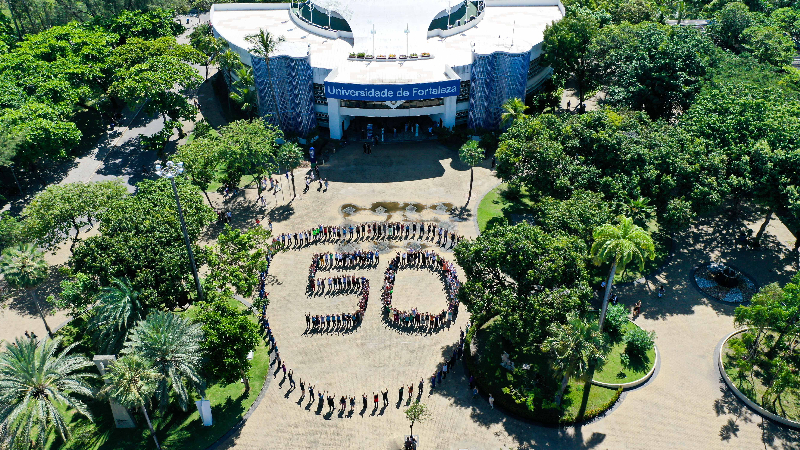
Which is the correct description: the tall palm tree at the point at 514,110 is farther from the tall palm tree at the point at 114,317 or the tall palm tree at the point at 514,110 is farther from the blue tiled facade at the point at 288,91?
the tall palm tree at the point at 114,317

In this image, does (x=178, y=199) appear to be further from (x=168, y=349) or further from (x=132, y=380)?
(x=132, y=380)

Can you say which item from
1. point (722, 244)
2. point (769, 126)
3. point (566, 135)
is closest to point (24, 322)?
point (566, 135)

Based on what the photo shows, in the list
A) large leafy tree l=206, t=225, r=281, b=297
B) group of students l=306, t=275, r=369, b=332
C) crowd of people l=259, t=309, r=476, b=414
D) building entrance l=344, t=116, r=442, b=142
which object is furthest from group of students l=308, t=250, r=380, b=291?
building entrance l=344, t=116, r=442, b=142

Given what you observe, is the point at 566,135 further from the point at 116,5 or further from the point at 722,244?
the point at 116,5

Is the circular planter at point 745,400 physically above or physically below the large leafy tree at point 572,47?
below

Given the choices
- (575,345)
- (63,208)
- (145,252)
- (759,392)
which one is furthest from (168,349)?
(759,392)

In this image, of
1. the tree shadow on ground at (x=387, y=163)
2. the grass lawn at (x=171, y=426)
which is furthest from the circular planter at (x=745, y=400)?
the grass lawn at (x=171, y=426)

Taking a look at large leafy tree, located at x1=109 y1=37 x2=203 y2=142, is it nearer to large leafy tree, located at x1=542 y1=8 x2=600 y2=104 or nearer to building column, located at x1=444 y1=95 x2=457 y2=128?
building column, located at x1=444 y1=95 x2=457 y2=128

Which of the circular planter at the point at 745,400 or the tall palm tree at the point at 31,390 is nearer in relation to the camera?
the tall palm tree at the point at 31,390

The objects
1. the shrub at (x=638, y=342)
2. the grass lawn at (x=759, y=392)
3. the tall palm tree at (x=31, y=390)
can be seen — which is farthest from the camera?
the shrub at (x=638, y=342)
